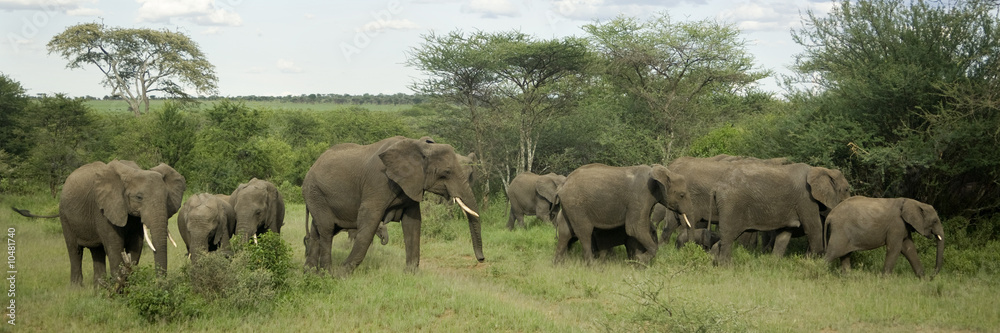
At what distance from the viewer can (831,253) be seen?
12234 millimetres

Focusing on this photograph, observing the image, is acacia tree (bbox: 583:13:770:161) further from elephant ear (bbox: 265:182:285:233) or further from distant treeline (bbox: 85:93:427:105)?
distant treeline (bbox: 85:93:427:105)

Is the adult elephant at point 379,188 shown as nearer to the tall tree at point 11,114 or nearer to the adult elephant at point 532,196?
the adult elephant at point 532,196

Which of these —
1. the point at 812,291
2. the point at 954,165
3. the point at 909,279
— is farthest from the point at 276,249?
the point at 954,165

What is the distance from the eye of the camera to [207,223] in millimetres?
12273

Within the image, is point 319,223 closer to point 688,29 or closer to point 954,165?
point 954,165

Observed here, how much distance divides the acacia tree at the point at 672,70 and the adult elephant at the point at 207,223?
1492 centimetres

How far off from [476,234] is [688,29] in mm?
20326

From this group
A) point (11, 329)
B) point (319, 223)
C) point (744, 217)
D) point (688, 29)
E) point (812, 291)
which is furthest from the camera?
point (688, 29)

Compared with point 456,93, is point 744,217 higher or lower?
lower

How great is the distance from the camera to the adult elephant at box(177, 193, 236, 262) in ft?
39.9

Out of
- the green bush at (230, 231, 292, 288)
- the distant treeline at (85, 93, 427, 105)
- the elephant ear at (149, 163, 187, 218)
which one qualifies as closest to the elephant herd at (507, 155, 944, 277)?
the green bush at (230, 231, 292, 288)

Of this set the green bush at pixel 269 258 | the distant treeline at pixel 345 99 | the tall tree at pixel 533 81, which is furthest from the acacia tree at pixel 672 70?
the distant treeline at pixel 345 99

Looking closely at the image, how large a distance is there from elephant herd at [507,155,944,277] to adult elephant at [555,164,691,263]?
17 mm

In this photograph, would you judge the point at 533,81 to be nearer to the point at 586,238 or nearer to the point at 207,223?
the point at 586,238
